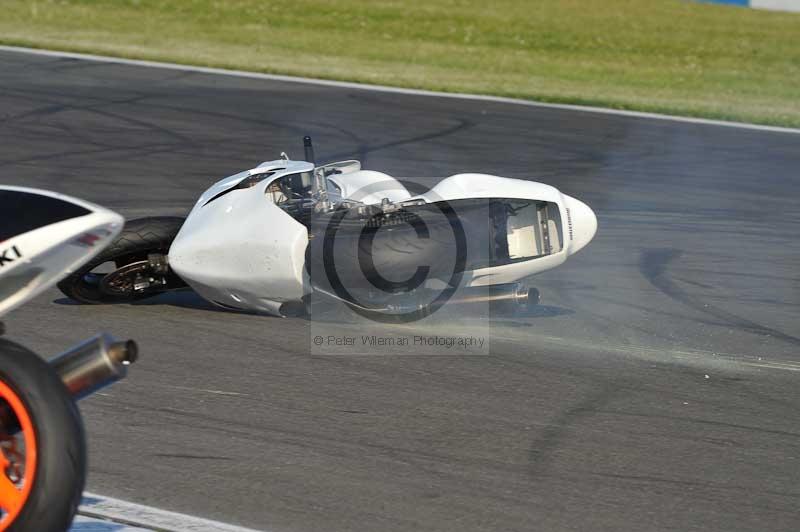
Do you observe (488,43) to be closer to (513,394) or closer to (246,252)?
(246,252)

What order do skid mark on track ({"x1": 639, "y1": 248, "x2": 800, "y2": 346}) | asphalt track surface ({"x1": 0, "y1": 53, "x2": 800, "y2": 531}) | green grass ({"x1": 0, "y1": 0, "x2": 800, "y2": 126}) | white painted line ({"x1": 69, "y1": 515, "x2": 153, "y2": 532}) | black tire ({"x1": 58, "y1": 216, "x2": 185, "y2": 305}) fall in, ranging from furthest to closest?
1. green grass ({"x1": 0, "y1": 0, "x2": 800, "y2": 126})
2. skid mark on track ({"x1": 639, "y1": 248, "x2": 800, "y2": 346})
3. black tire ({"x1": 58, "y1": 216, "x2": 185, "y2": 305})
4. asphalt track surface ({"x1": 0, "y1": 53, "x2": 800, "y2": 531})
5. white painted line ({"x1": 69, "y1": 515, "x2": 153, "y2": 532})

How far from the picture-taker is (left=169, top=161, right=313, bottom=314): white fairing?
6695 millimetres

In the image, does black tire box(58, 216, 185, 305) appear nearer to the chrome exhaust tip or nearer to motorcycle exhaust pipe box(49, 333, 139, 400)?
the chrome exhaust tip

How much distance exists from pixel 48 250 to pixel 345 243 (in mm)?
3167

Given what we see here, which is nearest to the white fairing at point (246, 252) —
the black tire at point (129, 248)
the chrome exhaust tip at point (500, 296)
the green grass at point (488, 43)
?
the black tire at point (129, 248)

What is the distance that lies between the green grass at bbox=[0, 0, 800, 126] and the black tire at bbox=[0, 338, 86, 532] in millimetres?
14368

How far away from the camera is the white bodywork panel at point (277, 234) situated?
6.72 meters

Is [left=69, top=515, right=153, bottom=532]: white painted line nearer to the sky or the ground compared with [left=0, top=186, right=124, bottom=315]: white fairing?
nearer to the ground

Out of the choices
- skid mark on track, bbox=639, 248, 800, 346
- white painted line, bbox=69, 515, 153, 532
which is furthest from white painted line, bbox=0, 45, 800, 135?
white painted line, bbox=69, 515, 153, 532

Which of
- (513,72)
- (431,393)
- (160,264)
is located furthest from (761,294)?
(513,72)

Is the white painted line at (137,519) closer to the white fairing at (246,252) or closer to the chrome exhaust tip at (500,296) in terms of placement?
the white fairing at (246,252)

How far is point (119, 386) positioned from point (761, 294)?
190 inches

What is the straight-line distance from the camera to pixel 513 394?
6.00 meters

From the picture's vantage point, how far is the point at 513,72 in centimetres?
2025
